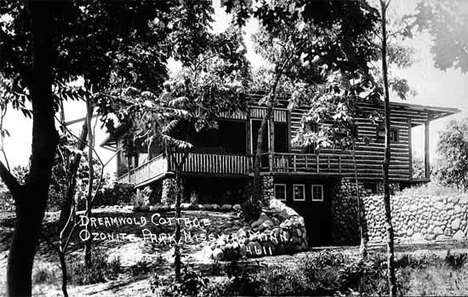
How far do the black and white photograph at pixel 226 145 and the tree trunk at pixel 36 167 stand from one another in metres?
0.02

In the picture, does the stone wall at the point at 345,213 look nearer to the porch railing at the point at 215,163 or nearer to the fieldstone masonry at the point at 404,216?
the fieldstone masonry at the point at 404,216

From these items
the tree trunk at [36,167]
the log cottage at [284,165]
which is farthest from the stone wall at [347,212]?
the tree trunk at [36,167]

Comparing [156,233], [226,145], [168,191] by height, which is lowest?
[156,233]

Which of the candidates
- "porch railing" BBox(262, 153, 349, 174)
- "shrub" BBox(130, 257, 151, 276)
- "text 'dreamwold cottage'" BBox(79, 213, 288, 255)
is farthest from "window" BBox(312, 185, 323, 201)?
"shrub" BBox(130, 257, 151, 276)

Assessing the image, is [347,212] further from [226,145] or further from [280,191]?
[226,145]

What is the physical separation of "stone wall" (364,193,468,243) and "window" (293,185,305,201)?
307cm

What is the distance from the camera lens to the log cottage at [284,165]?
1903 cm

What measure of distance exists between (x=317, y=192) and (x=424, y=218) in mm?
5676

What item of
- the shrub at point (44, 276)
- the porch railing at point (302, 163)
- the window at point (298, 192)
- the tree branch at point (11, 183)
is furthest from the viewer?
the window at point (298, 192)

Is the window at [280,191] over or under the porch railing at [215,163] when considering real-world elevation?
under

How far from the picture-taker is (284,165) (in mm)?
20281

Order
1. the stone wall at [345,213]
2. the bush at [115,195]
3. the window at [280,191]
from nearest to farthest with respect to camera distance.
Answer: the bush at [115,195] < the stone wall at [345,213] < the window at [280,191]

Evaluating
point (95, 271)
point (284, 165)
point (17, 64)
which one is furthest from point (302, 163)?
point (17, 64)

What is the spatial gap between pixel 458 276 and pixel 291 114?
1406cm
